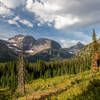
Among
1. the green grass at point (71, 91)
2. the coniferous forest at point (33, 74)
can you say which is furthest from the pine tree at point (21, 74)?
the green grass at point (71, 91)

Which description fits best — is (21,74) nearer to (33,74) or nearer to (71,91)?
(71,91)

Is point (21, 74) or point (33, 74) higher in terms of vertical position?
point (21, 74)

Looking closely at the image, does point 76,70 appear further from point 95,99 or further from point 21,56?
point 95,99

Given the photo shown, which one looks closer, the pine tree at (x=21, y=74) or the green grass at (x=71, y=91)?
the green grass at (x=71, y=91)

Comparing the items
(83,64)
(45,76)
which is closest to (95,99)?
(45,76)

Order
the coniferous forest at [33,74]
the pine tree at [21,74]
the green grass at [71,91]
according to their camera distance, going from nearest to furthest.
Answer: the green grass at [71,91], the pine tree at [21,74], the coniferous forest at [33,74]

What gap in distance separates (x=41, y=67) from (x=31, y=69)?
999 cm

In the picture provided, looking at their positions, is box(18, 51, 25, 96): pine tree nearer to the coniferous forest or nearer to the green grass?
the coniferous forest

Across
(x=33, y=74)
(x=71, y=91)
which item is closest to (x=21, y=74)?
(x=71, y=91)

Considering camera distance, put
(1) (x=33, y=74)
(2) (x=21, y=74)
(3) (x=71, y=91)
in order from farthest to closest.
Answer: (1) (x=33, y=74) < (2) (x=21, y=74) < (3) (x=71, y=91)

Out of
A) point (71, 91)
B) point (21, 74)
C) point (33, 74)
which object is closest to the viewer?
point (71, 91)

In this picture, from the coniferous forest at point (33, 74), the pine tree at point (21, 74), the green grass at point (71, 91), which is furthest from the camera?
the coniferous forest at point (33, 74)

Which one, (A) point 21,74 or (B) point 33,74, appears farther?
(B) point 33,74

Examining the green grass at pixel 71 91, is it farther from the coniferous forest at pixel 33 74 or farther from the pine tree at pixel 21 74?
the pine tree at pixel 21 74
